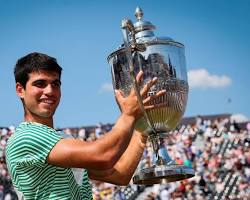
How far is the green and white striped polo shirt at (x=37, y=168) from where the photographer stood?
1972 millimetres

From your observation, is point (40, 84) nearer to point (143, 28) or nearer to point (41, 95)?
point (41, 95)

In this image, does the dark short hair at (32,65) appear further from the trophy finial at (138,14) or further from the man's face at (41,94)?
the trophy finial at (138,14)

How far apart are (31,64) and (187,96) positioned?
0.77m

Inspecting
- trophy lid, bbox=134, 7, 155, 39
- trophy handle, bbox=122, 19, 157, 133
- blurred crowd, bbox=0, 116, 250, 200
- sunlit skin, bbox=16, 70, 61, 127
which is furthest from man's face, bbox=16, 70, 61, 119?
blurred crowd, bbox=0, 116, 250, 200

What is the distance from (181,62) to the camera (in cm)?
243

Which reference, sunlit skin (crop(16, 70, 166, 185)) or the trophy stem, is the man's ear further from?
the trophy stem

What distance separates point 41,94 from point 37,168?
0.30 m

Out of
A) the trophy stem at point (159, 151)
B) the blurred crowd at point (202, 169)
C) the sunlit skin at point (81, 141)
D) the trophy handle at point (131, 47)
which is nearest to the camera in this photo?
the sunlit skin at point (81, 141)

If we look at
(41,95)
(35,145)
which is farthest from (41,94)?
(35,145)

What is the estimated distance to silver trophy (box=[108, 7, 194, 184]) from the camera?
90.5 inches

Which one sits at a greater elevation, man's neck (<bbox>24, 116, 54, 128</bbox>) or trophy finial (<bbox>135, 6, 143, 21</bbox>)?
trophy finial (<bbox>135, 6, 143, 21</bbox>)

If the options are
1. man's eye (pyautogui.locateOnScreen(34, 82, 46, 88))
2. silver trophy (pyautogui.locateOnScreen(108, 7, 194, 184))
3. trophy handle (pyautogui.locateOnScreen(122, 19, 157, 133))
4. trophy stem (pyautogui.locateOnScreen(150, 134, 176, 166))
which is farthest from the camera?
trophy stem (pyautogui.locateOnScreen(150, 134, 176, 166))

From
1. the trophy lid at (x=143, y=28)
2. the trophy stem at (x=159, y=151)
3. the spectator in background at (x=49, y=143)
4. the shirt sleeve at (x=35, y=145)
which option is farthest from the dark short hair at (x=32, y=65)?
the trophy stem at (x=159, y=151)

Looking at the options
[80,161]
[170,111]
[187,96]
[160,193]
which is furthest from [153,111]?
[160,193]
